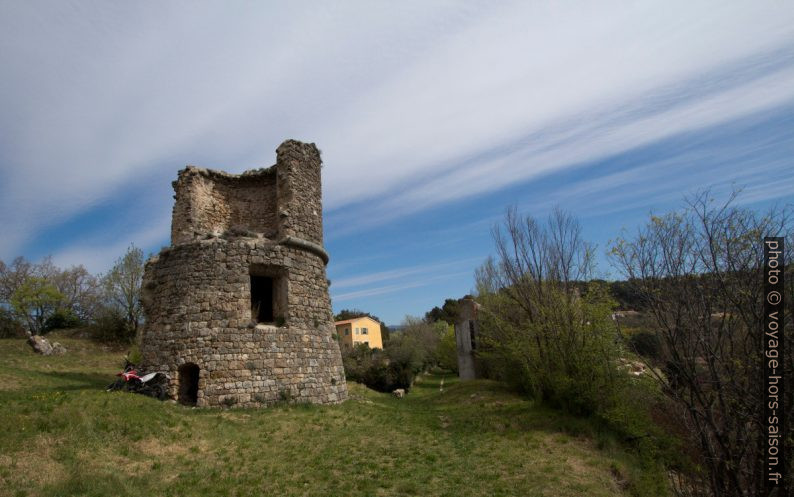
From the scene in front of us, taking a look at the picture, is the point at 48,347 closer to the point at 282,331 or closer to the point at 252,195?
the point at 252,195

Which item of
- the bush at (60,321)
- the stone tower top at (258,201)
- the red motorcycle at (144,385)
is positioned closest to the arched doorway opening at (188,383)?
the red motorcycle at (144,385)

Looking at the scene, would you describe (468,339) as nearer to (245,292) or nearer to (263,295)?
(263,295)

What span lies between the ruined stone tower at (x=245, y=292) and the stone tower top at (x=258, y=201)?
31 mm

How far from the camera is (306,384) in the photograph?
11250mm

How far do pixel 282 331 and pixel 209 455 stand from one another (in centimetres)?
435

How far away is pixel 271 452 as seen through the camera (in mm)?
7430

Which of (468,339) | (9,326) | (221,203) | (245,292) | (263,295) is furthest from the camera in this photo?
(9,326)

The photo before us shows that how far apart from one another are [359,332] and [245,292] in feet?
126

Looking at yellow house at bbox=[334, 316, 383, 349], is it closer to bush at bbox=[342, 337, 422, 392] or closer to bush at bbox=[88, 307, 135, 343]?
bush at bbox=[342, 337, 422, 392]

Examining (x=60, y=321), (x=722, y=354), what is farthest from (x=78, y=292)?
(x=722, y=354)

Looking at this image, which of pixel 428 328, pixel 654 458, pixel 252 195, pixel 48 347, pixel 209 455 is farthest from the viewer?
pixel 428 328

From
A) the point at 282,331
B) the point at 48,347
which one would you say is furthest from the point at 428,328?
the point at 282,331

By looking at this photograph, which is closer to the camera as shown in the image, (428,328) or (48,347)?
(48,347)

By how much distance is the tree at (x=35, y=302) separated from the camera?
25.5 metres
